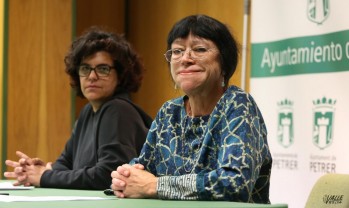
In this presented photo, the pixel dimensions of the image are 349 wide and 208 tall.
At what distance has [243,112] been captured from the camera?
8.18 ft

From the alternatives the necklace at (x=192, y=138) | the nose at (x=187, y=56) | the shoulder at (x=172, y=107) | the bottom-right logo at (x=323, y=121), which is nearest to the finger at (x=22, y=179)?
the shoulder at (x=172, y=107)

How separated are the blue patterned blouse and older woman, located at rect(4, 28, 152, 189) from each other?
47cm

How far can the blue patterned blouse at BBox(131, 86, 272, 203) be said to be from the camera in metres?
2.34

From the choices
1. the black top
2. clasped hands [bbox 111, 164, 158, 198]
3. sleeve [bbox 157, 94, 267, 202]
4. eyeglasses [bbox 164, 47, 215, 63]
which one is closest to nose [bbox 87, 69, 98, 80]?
the black top

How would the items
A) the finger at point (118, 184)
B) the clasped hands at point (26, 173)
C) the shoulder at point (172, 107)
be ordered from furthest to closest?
1. the clasped hands at point (26, 173)
2. the shoulder at point (172, 107)
3. the finger at point (118, 184)

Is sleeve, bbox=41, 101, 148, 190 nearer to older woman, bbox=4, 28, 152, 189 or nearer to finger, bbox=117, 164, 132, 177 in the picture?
older woman, bbox=4, 28, 152, 189

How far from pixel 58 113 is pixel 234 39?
319cm

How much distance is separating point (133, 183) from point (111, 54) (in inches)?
48.3

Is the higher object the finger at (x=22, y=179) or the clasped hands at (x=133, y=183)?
the clasped hands at (x=133, y=183)

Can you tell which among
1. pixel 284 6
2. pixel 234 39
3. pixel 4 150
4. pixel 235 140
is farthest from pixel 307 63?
pixel 4 150

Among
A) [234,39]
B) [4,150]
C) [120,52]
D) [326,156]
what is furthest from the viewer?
[4,150]

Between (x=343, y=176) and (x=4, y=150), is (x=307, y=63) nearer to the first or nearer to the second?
(x=343, y=176)

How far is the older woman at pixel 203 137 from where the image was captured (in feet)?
7.72

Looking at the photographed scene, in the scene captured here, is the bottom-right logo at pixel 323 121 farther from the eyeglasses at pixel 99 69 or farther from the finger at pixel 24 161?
the finger at pixel 24 161
